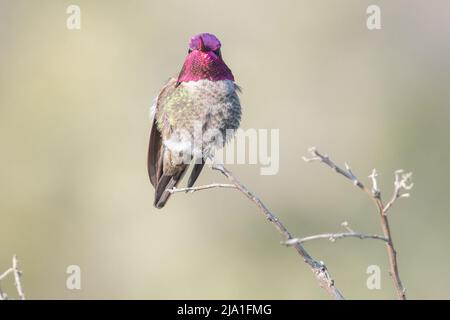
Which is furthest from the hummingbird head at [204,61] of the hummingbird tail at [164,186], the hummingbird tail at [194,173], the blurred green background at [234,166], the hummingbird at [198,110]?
the blurred green background at [234,166]

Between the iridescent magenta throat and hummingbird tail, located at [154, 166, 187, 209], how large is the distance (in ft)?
2.30

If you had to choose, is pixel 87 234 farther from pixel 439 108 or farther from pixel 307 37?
pixel 439 108

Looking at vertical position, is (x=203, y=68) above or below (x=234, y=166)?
above

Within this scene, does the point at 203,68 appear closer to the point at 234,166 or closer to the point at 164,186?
the point at 164,186

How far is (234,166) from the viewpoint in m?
9.97

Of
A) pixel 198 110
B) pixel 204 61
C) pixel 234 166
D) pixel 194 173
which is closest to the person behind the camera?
pixel 204 61

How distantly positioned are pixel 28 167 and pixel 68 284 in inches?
86.0

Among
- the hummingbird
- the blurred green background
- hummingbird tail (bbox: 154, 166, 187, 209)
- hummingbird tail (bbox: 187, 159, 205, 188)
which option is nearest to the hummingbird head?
the hummingbird

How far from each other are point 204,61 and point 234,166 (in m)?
5.16

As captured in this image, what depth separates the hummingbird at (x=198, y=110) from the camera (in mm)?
4926

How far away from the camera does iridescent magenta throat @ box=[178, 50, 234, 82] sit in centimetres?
484

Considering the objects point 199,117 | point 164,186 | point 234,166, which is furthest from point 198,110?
point 234,166

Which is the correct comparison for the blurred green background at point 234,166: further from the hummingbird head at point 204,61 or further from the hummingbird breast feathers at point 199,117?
the hummingbird head at point 204,61
